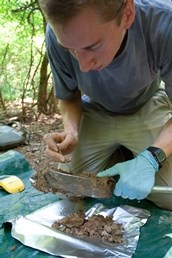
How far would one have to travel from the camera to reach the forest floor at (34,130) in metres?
2.80

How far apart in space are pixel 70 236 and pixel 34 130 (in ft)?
6.70

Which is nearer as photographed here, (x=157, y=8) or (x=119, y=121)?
(x=157, y=8)

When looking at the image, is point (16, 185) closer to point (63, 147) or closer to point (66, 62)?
point (63, 147)

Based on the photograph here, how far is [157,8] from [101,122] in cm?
58

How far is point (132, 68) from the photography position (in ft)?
4.68

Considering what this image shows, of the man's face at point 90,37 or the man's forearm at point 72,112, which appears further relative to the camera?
the man's forearm at point 72,112

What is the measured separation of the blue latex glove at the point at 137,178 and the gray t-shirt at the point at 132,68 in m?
0.28

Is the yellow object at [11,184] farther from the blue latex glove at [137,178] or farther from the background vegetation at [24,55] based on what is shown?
the background vegetation at [24,55]

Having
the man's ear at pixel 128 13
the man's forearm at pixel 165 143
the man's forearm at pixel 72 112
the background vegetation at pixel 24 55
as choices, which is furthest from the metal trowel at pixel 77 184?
the background vegetation at pixel 24 55

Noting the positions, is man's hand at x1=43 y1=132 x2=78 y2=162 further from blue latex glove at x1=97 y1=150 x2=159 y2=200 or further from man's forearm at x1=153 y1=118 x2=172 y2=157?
man's forearm at x1=153 y1=118 x2=172 y2=157

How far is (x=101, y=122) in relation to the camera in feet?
5.78

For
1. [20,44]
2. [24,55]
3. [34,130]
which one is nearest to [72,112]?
[34,130]

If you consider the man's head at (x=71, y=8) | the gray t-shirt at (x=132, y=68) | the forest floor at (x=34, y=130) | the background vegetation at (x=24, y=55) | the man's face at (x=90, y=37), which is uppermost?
the man's head at (x=71, y=8)

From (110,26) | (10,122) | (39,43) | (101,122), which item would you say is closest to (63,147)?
(101,122)
